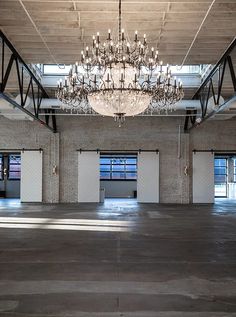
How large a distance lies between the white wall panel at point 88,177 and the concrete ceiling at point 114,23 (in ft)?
23.5

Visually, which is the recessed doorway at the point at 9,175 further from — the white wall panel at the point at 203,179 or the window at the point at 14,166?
the white wall panel at the point at 203,179

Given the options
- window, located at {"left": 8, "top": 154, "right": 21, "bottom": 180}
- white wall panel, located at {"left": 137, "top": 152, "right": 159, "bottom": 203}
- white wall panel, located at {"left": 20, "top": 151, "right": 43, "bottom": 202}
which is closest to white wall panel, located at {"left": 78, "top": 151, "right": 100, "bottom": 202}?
white wall panel, located at {"left": 20, "top": 151, "right": 43, "bottom": 202}

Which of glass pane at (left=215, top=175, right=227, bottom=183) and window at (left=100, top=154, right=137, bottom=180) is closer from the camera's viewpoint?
window at (left=100, top=154, right=137, bottom=180)

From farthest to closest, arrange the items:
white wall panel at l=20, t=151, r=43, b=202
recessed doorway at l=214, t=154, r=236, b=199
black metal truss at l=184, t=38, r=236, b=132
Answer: recessed doorway at l=214, t=154, r=236, b=199 → white wall panel at l=20, t=151, r=43, b=202 → black metal truss at l=184, t=38, r=236, b=132

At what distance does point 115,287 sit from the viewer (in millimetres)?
4391

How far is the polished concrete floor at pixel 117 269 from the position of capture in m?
3.78

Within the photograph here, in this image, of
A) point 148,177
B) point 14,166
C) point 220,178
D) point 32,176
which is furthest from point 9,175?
point 220,178

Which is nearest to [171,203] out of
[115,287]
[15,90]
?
[15,90]

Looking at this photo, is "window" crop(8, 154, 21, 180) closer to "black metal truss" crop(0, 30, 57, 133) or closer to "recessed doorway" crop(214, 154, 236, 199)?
"black metal truss" crop(0, 30, 57, 133)

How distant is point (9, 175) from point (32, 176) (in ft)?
16.2

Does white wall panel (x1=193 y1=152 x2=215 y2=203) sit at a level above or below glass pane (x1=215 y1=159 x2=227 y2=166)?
below

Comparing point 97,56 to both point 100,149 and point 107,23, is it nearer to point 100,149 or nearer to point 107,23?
point 107,23

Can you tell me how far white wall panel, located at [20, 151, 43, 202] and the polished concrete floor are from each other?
240 inches

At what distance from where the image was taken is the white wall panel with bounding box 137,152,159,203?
52.1 feet
